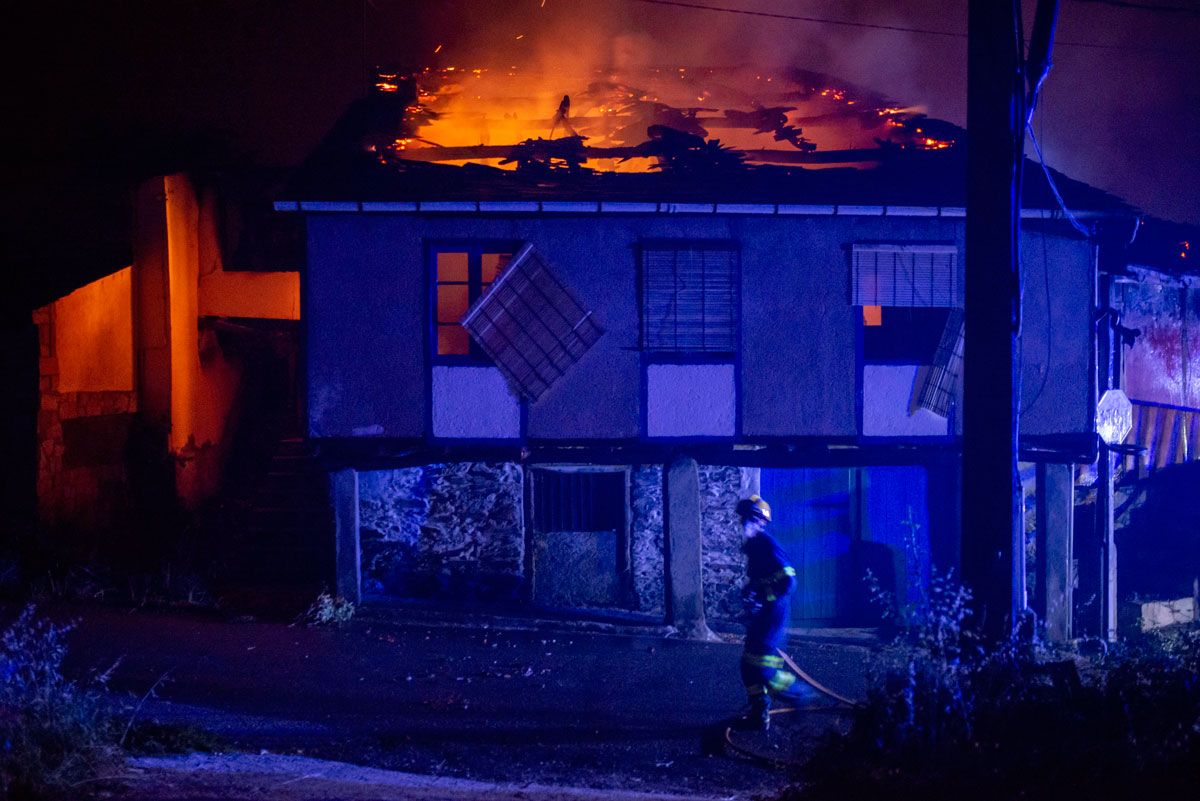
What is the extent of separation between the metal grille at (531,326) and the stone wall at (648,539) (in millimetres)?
1797

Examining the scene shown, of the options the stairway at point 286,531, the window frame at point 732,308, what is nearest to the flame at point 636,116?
the window frame at point 732,308

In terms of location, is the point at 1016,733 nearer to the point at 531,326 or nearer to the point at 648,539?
the point at 648,539

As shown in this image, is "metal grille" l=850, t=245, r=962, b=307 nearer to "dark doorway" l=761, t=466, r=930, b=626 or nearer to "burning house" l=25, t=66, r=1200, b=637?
Answer: "burning house" l=25, t=66, r=1200, b=637

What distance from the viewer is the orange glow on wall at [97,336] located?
14828 mm

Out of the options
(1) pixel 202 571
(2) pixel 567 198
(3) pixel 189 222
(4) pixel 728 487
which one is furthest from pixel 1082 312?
(3) pixel 189 222

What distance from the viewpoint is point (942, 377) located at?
12391 mm

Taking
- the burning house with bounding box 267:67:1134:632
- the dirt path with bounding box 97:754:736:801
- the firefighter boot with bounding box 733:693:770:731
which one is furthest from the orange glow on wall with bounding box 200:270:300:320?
the firefighter boot with bounding box 733:693:770:731

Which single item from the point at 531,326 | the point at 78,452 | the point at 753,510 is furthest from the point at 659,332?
the point at 78,452

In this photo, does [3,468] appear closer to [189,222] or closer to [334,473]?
[189,222]

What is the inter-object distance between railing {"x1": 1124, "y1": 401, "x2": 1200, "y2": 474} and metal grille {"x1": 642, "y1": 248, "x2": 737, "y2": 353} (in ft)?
26.1

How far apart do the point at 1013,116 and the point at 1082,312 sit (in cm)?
692

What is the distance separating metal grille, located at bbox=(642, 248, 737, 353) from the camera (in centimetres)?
1217

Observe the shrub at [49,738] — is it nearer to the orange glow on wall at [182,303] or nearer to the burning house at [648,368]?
the burning house at [648,368]

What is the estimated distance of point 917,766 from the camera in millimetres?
5000
